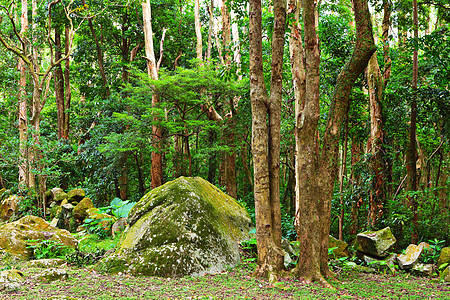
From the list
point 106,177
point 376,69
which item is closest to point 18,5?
point 106,177

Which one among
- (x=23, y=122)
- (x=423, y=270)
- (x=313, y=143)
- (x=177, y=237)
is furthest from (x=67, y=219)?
(x=423, y=270)

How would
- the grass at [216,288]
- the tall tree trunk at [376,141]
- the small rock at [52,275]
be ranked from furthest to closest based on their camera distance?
the tall tree trunk at [376,141] < the small rock at [52,275] < the grass at [216,288]

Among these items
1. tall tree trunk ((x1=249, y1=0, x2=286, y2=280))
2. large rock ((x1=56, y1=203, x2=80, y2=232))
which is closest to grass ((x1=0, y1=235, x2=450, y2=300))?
tall tree trunk ((x1=249, y1=0, x2=286, y2=280))

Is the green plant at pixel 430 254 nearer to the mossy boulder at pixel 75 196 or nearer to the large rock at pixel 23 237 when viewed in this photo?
the large rock at pixel 23 237

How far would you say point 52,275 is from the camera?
14.7 ft

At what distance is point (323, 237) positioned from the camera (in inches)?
194

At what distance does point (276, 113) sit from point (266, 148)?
0.63 meters

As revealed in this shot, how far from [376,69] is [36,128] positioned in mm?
10440

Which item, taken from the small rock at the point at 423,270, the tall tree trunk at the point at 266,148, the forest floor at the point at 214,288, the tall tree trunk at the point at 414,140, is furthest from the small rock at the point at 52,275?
the tall tree trunk at the point at 414,140

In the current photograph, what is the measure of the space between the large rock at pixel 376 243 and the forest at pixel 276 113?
861mm

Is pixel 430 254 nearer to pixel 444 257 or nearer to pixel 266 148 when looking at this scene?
pixel 444 257

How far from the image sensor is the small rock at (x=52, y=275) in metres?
4.39

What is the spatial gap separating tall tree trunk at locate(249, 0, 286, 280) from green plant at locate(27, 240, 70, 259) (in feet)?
13.1

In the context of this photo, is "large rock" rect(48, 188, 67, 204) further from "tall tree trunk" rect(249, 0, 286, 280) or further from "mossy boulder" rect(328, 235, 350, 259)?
"mossy boulder" rect(328, 235, 350, 259)
